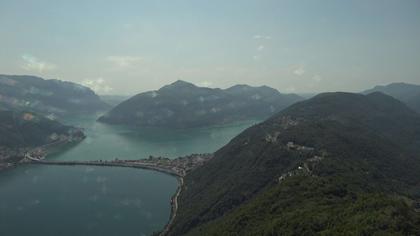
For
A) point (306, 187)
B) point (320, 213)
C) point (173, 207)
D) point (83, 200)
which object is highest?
point (306, 187)

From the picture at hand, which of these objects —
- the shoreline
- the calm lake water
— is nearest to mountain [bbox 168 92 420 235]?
the shoreline

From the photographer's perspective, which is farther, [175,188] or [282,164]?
[175,188]

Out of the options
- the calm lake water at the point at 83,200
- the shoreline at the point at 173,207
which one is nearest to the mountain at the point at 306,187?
the shoreline at the point at 173,207

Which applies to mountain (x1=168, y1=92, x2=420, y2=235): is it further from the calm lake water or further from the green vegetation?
the calm lake water

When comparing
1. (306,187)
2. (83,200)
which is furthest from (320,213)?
(83,200)

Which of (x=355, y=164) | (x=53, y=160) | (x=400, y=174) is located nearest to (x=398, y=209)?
(x=355, y=164)

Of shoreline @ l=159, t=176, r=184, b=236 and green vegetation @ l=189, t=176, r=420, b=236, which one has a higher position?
green vegetation @ l=189, t=176, r=420, b=236

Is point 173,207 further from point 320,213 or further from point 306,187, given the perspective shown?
point 320,213

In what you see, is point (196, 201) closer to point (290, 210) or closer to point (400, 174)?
point (290, 210)
